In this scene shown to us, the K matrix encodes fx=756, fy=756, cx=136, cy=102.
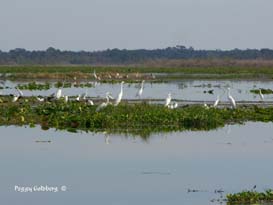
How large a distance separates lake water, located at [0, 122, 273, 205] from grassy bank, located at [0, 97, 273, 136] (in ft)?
2.61

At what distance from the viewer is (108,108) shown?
75.6ft

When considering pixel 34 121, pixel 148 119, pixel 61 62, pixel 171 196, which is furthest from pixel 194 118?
pixel 61 62

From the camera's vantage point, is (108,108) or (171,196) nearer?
(171,196)

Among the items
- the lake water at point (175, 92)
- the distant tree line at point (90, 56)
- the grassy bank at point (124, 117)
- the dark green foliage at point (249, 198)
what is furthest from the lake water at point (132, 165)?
the distant tree line at point (90, 56)

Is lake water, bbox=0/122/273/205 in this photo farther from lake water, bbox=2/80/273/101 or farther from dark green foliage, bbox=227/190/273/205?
lake water, bbox=2/80/273/101

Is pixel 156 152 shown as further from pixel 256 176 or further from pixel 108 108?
pixel 108 108

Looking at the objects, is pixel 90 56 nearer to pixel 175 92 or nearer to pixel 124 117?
pixel 175 92

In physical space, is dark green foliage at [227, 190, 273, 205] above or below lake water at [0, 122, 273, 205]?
above

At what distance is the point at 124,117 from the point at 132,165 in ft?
20.2

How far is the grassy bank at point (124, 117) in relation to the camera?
2152 centimetres

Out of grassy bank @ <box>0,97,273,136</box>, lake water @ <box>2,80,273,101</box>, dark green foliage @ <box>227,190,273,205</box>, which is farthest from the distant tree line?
dark green foliage @ <box>227,190,273,205</box>

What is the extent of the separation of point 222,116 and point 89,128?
15.2ft

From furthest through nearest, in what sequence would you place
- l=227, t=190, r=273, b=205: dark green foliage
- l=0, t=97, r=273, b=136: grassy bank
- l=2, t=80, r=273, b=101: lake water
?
l=2, t=80, r=273, b=101: lake water → l=0, t=97, r=273, b=136: grassy bank → l=227, t=190, r=273, b=205: dark green foliage

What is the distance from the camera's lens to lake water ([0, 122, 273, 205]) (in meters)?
12.8
